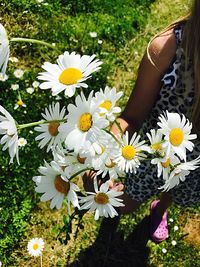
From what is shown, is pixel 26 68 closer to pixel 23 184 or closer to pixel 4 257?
pixel 23 184

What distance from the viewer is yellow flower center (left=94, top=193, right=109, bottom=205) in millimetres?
1200

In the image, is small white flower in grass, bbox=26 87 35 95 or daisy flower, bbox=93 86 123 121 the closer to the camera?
daisy flower, bbox=93 86 123 121

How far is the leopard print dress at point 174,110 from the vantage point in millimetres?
1519

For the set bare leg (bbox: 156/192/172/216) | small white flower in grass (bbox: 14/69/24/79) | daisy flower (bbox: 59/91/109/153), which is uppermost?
small white flower in grass (bbox: 14/69/24/79)

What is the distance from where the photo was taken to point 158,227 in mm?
2393

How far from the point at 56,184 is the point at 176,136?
303 mm

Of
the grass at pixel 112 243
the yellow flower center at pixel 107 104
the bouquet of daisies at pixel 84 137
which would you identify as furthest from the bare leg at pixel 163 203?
the yellow flower center at pixel 107 104

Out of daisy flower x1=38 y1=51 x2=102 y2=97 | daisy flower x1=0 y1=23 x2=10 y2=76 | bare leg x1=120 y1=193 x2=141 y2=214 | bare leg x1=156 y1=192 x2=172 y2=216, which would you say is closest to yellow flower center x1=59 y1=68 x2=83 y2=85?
daisy flower x1=38 y1=51 x2=102 y2=97

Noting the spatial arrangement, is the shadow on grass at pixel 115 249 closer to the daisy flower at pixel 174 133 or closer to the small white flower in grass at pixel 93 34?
the small white flower in grass at pixel 93 34

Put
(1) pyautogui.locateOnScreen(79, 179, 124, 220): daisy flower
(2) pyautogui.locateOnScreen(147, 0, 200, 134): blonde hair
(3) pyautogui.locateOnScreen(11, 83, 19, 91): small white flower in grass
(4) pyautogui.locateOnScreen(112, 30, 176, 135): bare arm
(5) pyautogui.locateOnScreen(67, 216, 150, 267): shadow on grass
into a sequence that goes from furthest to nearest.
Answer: (3) pyautogui.locateOnScreen(11, 83, 19, 91): small white flower in grass → (5) pyautogui.locateOnScreen(67, 216, 150, 267): shadow on grass → (4) pyautogui.locateOnScreen(112, 30, 176, 135): bare arm → (2) pyautogui.locateOnScreen(147, 0, 200, 134): blonde hair → (1) pyautogui.locateOnScreen(79, 179, 124, 220): daisy flower

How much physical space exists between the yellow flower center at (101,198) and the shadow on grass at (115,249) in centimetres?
122

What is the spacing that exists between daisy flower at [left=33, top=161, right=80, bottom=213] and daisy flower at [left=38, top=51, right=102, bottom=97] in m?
0.18

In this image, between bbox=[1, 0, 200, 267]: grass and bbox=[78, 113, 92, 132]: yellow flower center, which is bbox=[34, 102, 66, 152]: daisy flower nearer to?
bbox=[78, 113, 92, 132]: yellow flower center

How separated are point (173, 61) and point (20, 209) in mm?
1201
